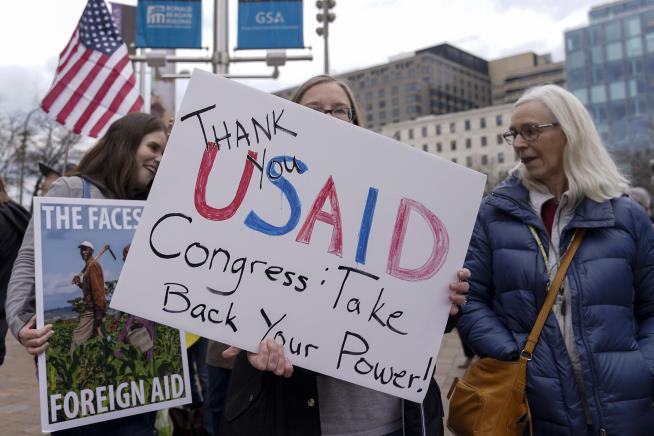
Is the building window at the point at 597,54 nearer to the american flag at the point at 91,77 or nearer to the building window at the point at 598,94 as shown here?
the building window at the point at 598,94

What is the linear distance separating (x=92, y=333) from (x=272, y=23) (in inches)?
289

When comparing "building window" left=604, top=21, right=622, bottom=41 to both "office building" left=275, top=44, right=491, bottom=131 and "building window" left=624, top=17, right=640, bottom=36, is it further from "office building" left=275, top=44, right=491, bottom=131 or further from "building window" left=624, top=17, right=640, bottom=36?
"office building" left=275, top=44, right=491, bottom=131

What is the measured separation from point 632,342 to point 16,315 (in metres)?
1.99

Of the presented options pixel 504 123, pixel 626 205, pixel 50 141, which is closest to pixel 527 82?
pixel 504 123

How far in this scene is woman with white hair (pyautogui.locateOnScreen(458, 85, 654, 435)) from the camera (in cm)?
179

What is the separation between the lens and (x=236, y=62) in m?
9.86

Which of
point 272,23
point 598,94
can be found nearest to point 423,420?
point 272,23

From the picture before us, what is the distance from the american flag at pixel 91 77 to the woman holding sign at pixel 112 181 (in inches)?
184

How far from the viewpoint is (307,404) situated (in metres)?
1.59

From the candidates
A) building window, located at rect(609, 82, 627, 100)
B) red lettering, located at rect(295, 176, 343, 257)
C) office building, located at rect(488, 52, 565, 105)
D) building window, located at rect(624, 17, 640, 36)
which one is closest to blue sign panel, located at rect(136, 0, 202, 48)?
red lettering, located at rect(295, 176, 343, 257)

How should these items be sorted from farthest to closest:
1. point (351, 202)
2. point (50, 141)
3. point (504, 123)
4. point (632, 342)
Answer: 1. point (504, 123)
2. point (50, 141)
3. point (632, 342)
4. point (351, 202)

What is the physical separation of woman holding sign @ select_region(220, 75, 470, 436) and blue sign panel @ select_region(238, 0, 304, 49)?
7468 mm

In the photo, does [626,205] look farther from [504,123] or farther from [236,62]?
[504,123]

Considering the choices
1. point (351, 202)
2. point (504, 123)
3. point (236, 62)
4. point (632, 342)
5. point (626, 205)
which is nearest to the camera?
point (351, 202)
